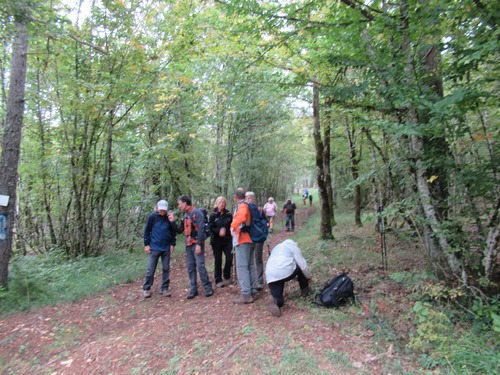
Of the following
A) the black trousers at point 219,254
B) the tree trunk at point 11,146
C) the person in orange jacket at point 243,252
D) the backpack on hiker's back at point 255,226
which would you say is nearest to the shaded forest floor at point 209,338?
the person in orange jacket at point 243,252

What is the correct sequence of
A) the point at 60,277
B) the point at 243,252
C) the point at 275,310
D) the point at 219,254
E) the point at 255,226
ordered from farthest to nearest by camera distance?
1. the point at 60,277
2. the point at 219,254
3. the point at 255,226
4. the point at 243,252
5. the point at 275,310

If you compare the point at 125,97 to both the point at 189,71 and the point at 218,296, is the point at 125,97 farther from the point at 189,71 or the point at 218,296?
the point at 218,296

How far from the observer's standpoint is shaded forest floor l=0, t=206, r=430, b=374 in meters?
3.29

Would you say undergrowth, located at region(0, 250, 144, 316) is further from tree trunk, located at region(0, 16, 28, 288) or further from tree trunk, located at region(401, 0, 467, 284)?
tree trunk, located at region(401, 0, 467, 284)

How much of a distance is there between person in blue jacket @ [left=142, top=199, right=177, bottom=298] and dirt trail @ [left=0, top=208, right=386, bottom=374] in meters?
0.57

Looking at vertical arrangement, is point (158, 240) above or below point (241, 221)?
below

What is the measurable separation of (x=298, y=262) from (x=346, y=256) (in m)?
3.13

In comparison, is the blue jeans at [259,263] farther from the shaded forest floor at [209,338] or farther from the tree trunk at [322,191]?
the tree trunk at [322,191]

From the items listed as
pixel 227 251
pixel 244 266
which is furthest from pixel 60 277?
pixel 244 266

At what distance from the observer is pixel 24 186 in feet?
31.5

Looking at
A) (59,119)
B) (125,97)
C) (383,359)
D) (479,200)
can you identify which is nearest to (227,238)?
(383,359)

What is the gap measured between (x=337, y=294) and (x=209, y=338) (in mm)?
2020

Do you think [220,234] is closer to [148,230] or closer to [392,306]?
[148,230]

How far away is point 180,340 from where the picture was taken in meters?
3.95
